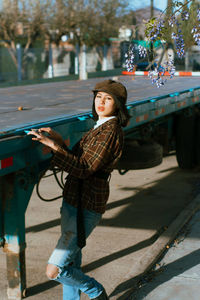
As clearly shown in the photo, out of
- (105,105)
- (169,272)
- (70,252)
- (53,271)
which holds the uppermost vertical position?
(105,105)

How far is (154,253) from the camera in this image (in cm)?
532

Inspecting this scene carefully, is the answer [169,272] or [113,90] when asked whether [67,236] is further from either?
[169,272]

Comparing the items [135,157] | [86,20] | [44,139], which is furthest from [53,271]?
[86,20]

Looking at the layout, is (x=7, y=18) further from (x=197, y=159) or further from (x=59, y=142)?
(x=59, y=142)

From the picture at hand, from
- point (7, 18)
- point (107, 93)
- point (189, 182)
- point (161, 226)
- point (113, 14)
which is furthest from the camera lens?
point (113, 14)

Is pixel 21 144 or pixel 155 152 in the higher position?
pixel 21 144

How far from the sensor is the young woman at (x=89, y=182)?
348 centimetres

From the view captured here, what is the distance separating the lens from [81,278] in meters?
3.66

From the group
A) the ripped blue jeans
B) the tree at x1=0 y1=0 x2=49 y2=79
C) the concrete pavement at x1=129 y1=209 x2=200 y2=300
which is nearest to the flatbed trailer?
the ripped blue jeans

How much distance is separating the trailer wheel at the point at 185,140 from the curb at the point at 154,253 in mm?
2457

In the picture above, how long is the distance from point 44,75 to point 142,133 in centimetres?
1969

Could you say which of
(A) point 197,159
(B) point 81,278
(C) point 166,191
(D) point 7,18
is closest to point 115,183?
(C) point 166,191

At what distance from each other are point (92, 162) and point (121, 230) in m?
3.16

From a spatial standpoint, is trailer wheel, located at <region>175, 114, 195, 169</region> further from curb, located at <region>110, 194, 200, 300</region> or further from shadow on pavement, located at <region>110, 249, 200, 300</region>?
shadow on pavement, located at <region>110, 249, 200, 300</region>
